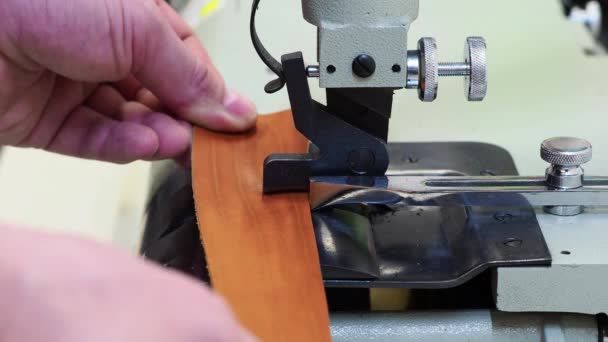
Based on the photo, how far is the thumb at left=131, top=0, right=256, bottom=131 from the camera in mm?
1064

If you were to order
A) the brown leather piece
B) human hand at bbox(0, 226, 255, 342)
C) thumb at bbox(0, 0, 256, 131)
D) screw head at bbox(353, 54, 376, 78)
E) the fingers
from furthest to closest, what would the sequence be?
the fingers → thumb at bbox(0, 0, 256, 131) → screw head at bbox(353, 54, 376, 78) → the brown leather piece → human hand at bbox(0, 226, 255, 342)

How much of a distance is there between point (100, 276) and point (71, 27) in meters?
0.66

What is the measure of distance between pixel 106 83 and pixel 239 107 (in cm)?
24

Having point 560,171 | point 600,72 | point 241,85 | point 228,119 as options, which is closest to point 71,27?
point 228,119

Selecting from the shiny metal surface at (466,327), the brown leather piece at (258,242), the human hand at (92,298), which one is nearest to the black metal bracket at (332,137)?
the brown leather piece at (258,242)

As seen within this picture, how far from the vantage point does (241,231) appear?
33.1 inches

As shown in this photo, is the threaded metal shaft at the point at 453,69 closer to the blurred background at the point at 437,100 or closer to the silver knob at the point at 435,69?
the silver knob at the point at 435,69

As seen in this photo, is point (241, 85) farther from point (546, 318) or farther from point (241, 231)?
point (546, 318)

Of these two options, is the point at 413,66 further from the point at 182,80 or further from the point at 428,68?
the point at 182,80

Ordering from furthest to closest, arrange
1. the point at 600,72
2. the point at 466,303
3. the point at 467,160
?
1. the point at 600,72
2. the point at 467,160
3. the point at 466,303

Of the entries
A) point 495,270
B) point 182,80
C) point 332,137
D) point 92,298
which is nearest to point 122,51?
point 182,80

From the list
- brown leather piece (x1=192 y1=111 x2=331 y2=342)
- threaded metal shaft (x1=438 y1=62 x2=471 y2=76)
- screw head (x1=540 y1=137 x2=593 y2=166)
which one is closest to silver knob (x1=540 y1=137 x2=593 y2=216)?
screw head (x1=540 y1=137 x2=593 y2=166)

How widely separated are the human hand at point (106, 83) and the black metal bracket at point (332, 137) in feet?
0.64

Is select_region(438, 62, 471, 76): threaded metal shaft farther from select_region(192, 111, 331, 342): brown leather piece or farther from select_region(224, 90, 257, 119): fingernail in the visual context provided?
select_region(224, 90, 257, 119): fingernail
